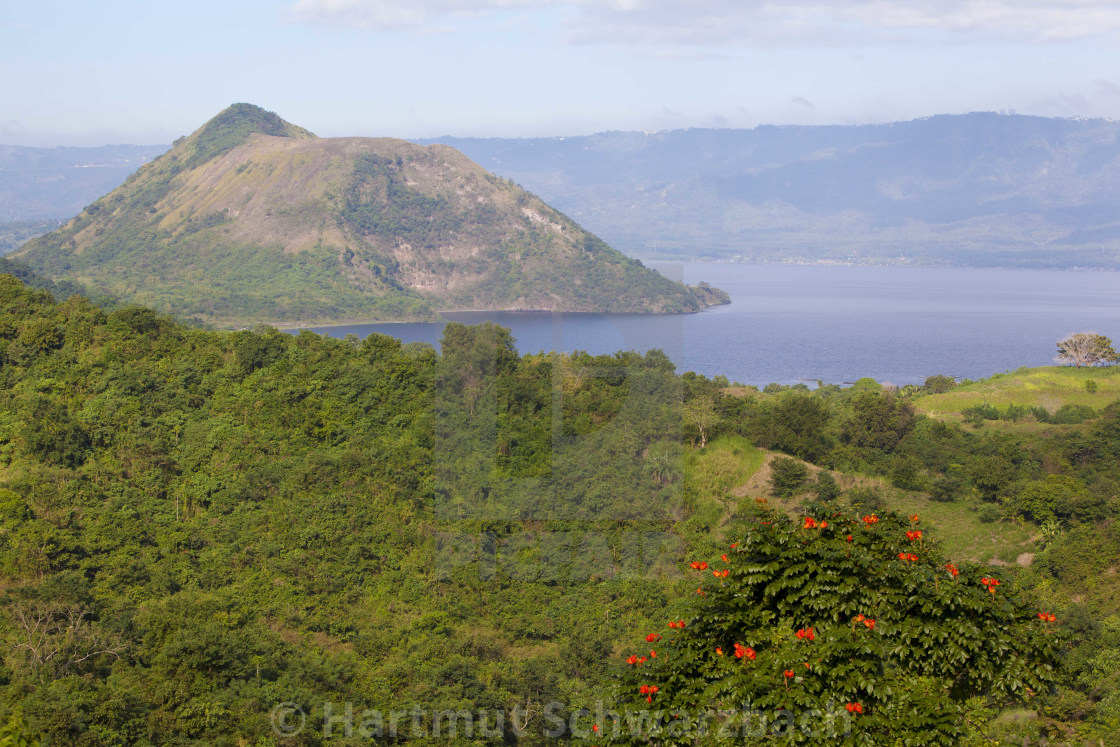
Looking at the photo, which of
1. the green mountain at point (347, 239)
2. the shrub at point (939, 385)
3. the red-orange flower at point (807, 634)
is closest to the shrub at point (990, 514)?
the shrub at point (939, 385)

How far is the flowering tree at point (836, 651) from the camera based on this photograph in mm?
6441

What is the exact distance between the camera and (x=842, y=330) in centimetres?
11169

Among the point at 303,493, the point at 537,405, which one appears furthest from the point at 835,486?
the point at 303,493

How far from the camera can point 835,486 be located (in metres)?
28.2

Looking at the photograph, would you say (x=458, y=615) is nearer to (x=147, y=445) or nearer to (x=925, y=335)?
(x=147, y=445)

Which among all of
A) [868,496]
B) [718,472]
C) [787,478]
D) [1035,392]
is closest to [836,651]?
[718,472]

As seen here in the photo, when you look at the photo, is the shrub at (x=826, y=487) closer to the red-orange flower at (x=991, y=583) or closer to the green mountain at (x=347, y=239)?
the red-orange flower at (x=991, y=583)

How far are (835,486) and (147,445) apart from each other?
A: 21.6 meters

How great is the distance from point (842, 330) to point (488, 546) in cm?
9548

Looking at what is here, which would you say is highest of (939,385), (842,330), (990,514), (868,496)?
(842,330)

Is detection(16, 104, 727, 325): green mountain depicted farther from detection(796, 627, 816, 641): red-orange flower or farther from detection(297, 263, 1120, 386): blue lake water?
detection(796, 627, 816, 641): red-orange flower

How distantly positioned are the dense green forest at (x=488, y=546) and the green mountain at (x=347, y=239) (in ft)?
244

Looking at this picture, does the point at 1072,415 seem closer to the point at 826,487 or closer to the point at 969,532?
the point at 969,532

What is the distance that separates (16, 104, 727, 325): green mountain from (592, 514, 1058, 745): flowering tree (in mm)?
98203
